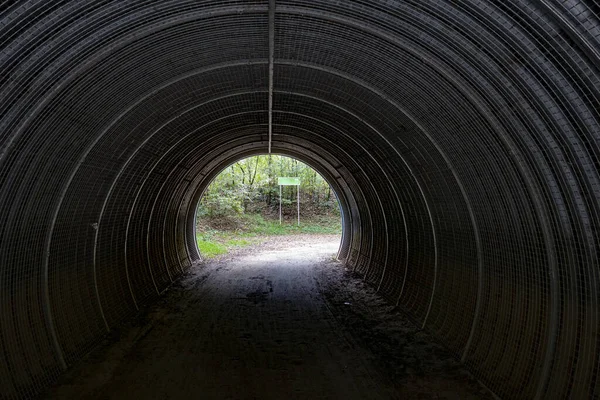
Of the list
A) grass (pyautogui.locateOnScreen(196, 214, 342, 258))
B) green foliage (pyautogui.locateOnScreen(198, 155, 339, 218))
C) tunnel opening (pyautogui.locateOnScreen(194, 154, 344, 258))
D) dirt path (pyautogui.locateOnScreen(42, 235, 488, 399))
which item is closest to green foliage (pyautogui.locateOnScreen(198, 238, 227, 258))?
grass (pyautogui.locateOnScreen(196, 214, 342, 258))

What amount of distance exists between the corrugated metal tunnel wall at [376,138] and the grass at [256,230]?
14.4m

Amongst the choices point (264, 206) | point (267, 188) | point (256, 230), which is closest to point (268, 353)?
point (256, 230)

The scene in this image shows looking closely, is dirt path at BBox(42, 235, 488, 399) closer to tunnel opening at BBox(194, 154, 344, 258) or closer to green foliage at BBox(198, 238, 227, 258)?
green foliage at BBox(198, 238, 227, 258)

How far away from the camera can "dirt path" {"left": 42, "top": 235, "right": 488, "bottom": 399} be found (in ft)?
19.4

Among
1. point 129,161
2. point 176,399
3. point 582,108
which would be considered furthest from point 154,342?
point 582,108

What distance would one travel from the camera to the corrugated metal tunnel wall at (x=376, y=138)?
174 inches

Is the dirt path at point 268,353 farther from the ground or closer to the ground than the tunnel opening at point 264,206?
closer to the ground

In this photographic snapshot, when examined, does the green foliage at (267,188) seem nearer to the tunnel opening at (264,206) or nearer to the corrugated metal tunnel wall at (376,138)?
the tunnel opening at (264,206)

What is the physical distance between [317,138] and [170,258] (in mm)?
5479

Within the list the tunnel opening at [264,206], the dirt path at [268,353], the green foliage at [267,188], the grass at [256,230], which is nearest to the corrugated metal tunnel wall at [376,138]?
the dirt path at [268,353]

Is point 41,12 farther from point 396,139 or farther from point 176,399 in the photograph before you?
point 396,139

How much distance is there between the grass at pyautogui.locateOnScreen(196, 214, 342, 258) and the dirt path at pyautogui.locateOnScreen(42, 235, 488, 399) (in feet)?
39.4

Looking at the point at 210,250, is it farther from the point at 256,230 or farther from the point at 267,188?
the point at 267,188

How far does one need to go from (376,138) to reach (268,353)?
4.45 m
